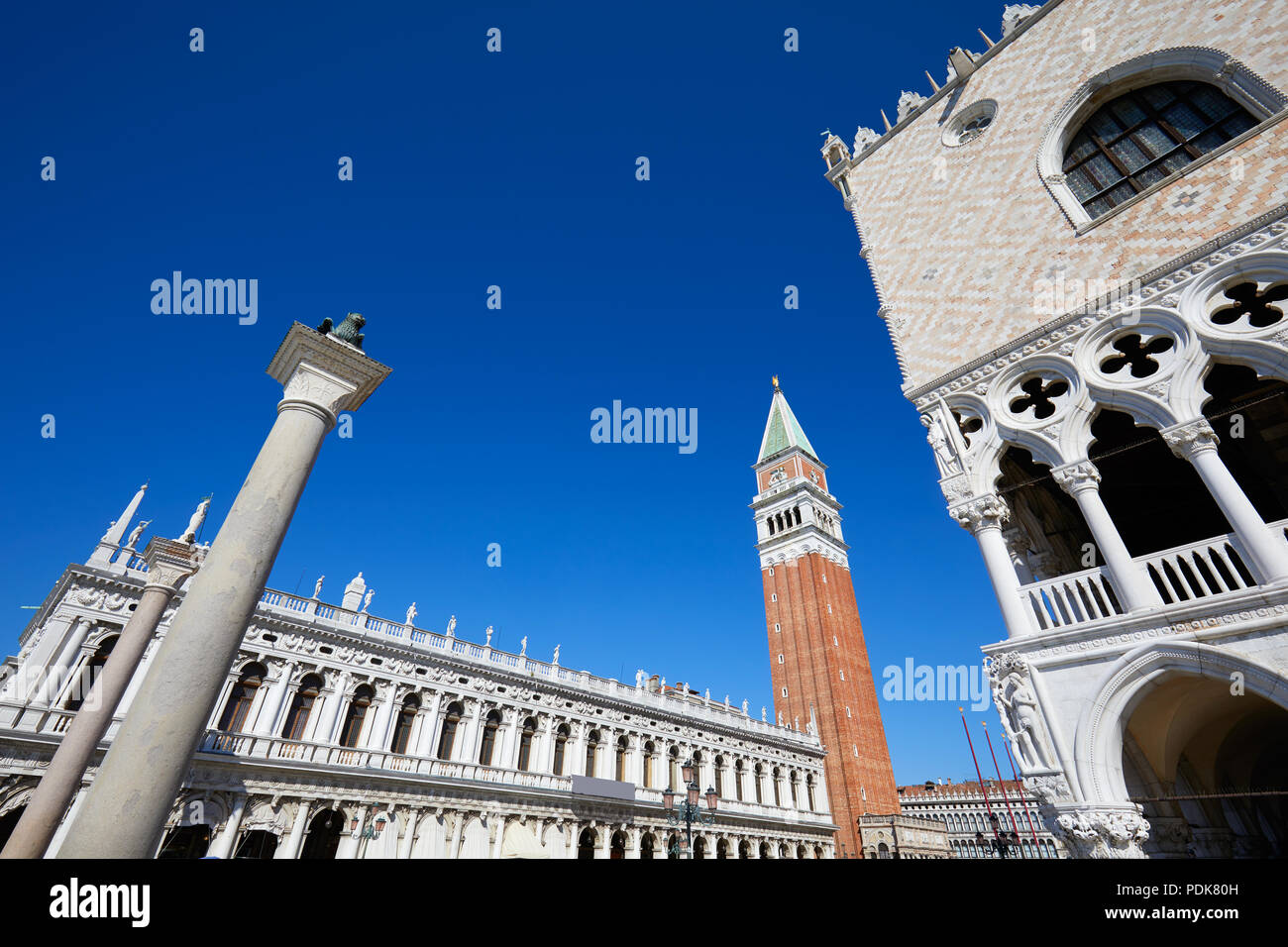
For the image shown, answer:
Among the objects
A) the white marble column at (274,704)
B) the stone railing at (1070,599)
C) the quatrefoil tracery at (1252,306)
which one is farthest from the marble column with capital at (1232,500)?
the white marble column at (274,704)

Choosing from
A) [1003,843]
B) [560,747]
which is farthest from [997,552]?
[560,747]

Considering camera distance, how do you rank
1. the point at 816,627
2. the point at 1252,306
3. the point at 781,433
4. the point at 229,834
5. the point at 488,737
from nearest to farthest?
the point at 1252,306, the point at 229,834, the point at 488,737, the point at 816,627, the point at 781,433

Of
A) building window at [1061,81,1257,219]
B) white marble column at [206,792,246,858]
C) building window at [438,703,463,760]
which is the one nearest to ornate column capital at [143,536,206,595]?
white marble column at [206,792,246,858]

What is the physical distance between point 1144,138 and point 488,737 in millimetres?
24969

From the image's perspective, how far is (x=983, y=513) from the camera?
29.7 ft

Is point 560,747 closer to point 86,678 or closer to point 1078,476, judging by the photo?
point 86,678

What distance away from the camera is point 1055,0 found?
11.5 m

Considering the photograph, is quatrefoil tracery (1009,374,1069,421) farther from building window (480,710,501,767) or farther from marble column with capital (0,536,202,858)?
building window (480,710,501,767)

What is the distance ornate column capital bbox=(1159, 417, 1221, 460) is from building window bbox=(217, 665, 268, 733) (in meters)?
22.7

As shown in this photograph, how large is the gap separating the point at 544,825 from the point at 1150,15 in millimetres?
27390

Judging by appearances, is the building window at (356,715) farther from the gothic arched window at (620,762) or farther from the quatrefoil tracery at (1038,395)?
the quatrefoil tracery at (1038,395)

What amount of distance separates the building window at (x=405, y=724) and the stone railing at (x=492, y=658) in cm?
183
